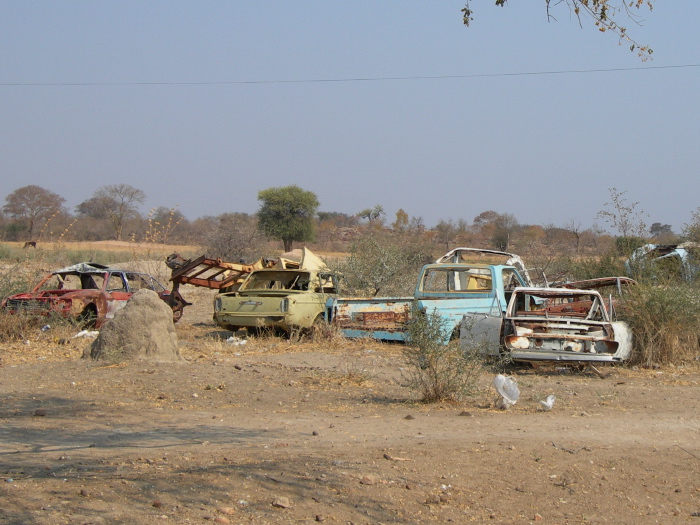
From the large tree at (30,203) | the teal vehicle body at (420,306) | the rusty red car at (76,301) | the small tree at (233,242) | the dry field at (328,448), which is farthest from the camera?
the large tree at (30,203)

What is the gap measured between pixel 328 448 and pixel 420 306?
18.4ft

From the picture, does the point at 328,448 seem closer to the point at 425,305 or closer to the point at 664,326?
the point at 425,305

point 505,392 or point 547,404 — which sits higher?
point 505,392

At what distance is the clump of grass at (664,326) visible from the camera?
433 inches

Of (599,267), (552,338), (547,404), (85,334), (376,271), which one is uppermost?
(599,267)

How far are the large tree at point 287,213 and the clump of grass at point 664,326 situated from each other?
126ft

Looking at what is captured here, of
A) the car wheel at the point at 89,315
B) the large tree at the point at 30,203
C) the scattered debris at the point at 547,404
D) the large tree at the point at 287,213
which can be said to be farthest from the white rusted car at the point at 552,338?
the large tree at the point at 30,203

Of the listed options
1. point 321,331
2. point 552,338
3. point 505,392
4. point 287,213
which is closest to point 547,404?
point 505,392

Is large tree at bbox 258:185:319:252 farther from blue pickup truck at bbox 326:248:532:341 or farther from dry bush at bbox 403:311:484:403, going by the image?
dry bush at bbox 403:311:484:403

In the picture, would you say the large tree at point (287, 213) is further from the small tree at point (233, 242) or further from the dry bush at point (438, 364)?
the dry bush at point (438, 364)

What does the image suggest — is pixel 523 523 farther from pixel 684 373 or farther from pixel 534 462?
pixel 684 373

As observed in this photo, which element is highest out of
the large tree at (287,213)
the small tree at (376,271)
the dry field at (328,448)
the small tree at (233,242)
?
the large tree at (287,213)

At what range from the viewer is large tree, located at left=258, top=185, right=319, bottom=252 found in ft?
161

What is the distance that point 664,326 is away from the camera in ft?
36.1
